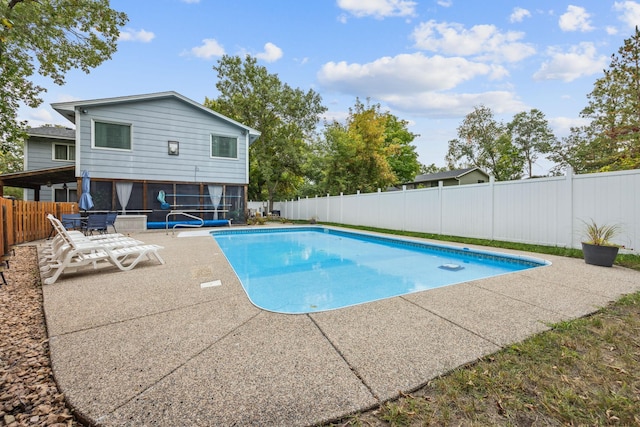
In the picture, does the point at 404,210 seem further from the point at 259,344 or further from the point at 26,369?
the point at 26,369

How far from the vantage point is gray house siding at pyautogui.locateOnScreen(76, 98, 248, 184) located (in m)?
11.4

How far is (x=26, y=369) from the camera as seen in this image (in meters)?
2.01

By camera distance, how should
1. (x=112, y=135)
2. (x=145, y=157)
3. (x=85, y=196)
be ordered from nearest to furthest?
(x=85, y=196) < (x=112, y=135) < (x=145, y=157)

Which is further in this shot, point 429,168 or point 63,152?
point 429,168

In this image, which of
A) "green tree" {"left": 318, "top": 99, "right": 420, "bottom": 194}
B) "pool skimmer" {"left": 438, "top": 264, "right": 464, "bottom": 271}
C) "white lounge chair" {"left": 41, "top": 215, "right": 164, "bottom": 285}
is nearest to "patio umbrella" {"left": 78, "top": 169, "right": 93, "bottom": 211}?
"white lounge chair" {"left": 41, "top": 215, "right": 164, "bottom": 285}

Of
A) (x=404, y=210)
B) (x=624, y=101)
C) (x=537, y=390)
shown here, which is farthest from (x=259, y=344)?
(x=624, y=101)

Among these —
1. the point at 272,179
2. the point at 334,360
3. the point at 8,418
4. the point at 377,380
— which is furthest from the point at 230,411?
the point at 272,179

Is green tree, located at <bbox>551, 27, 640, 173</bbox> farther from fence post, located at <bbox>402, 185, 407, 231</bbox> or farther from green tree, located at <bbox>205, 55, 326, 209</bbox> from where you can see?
green tree, located at <bbox>205, 55, 326, 209</bbox>

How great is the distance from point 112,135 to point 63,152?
5.82 meters

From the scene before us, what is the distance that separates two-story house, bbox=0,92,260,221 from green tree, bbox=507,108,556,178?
2700cm

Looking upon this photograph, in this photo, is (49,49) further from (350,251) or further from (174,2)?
(350,251)

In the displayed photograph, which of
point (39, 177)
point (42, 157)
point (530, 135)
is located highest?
point (530, 135)

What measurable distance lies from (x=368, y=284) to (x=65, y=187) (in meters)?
17.2

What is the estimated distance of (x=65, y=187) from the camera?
14.6 m
